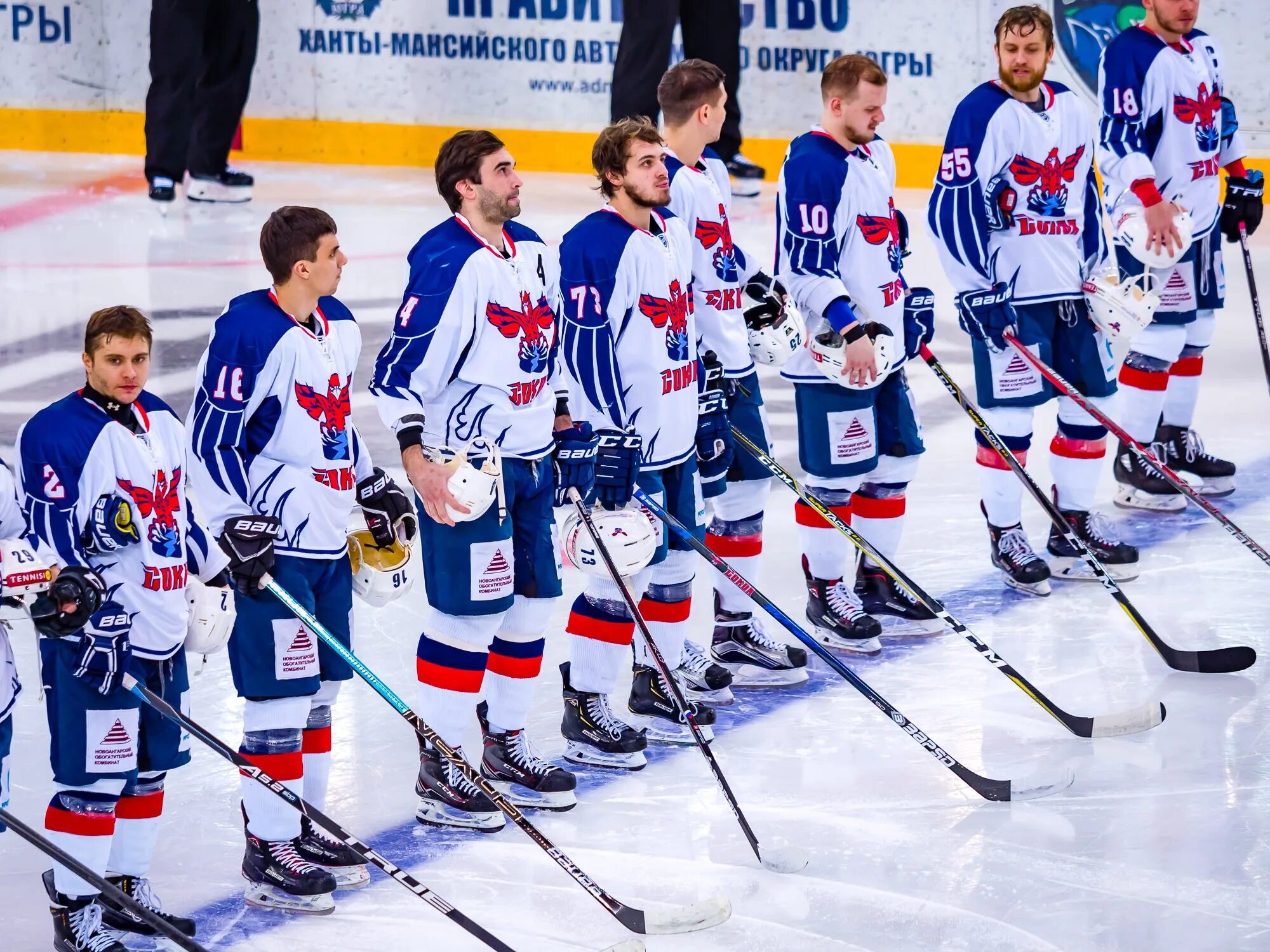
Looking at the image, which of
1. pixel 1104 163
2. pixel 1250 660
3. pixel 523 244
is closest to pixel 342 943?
pixel 523 244

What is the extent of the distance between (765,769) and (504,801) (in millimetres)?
753

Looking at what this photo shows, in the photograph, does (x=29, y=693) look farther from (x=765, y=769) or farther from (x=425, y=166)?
(x=425, y=166)

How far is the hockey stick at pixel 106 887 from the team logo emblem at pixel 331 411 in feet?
2.68

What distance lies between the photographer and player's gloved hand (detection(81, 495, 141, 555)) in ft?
9.64

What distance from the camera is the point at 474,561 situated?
3.48 metres

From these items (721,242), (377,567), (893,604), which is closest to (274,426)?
(377,567)

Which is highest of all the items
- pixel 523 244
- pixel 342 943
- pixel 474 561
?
pixel 523 244

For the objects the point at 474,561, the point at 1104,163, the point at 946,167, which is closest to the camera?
the point at 474,561

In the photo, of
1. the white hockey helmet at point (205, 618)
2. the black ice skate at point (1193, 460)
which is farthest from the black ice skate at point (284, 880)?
the black ice skate at point (1193, 460)

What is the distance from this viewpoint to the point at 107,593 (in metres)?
2.93

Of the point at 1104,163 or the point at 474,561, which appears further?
the point at 1104,163

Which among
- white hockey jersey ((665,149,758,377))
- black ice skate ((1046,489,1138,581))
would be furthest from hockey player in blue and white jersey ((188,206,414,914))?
black ice skate ((1046,489,1138,581))

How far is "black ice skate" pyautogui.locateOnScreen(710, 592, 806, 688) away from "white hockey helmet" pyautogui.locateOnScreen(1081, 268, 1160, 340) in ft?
4.06

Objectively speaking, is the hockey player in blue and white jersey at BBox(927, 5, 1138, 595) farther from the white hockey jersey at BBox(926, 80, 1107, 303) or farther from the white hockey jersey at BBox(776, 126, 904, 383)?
the white hockey jersey at BBox(776, 126, 904, 383)
